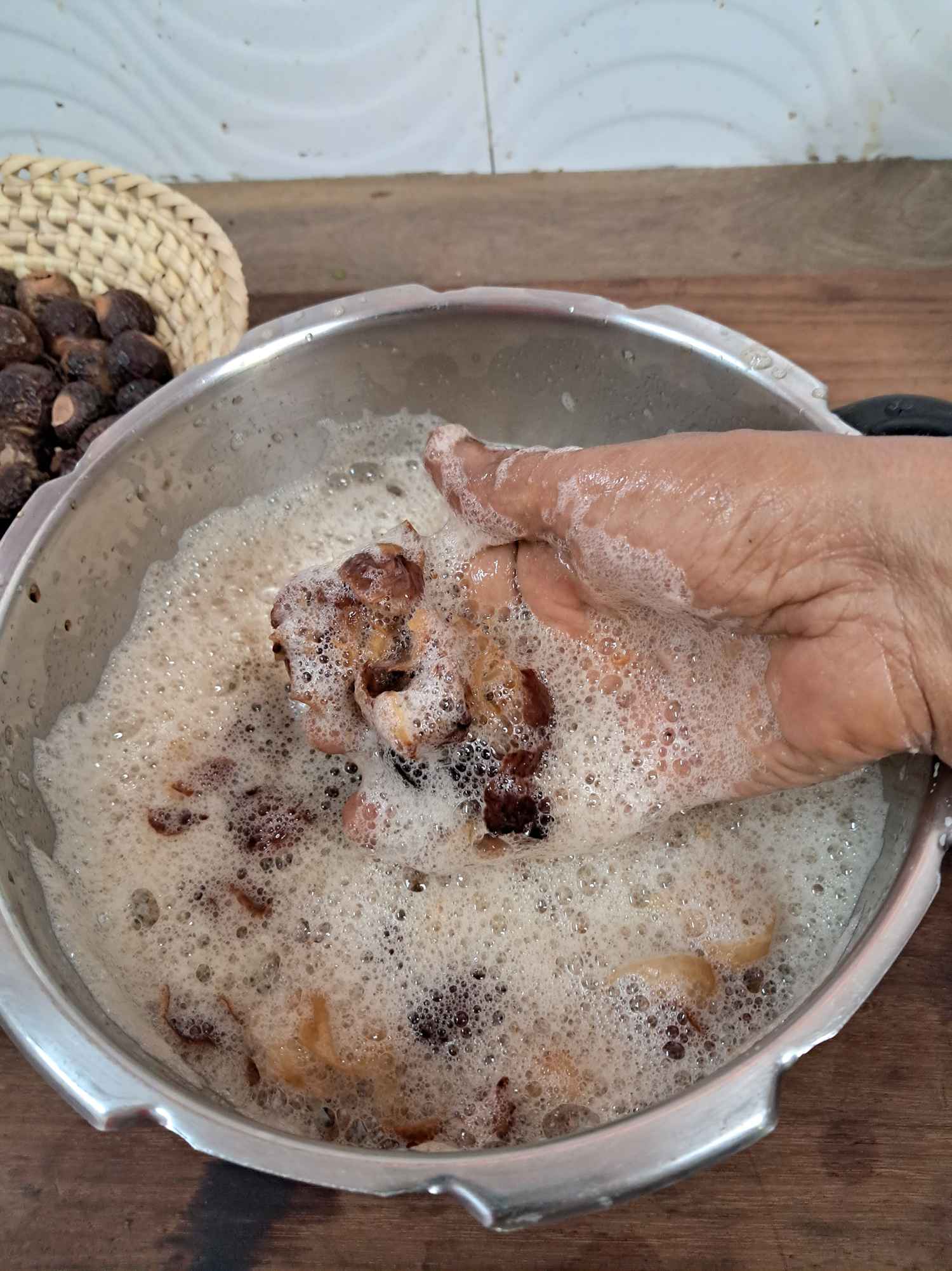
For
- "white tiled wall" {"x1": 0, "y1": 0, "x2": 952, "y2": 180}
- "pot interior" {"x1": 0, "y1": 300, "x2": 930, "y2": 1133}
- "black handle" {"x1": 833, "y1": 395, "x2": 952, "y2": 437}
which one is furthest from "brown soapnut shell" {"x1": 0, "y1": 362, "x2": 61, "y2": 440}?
"black handle" {"x1": 833, "y1": 395, "x2": 952, "y2": 437}

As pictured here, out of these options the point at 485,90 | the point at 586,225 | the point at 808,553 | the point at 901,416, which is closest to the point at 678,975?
the point at 808,553

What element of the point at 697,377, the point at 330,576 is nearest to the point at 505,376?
the point at 697,377

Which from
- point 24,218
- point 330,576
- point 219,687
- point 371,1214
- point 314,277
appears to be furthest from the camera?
point 314,277

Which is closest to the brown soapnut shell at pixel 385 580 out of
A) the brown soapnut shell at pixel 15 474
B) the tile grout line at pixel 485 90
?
the brown soapnut shell at pixel 15 474

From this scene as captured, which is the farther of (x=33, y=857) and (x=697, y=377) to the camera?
(x=697, y=377)

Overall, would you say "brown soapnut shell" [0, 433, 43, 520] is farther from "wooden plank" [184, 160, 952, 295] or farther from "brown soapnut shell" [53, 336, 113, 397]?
"wooden plank" [184, 160, 952, 295]

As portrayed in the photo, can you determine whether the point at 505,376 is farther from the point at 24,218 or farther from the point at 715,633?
the point at 24,218

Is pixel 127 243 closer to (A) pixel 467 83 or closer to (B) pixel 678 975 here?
(A) pixel 467 83
